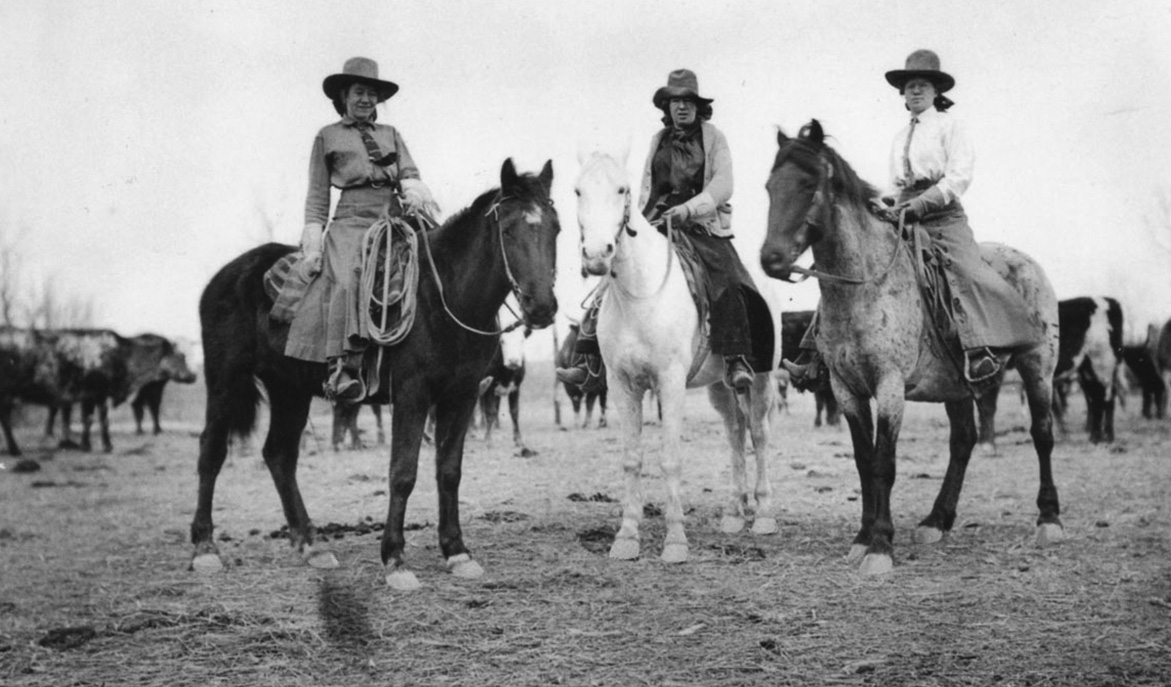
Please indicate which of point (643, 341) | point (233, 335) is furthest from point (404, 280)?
point (233, 335)

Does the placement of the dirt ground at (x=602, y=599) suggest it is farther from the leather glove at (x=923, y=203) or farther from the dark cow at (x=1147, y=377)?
the dark cow at (x=1147, y=377)

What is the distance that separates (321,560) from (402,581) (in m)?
1.20

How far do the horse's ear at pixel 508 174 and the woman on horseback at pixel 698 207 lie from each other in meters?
1.45

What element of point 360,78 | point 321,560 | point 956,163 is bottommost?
point 321,560

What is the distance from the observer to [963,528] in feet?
25.0

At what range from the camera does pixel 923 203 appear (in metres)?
6.51

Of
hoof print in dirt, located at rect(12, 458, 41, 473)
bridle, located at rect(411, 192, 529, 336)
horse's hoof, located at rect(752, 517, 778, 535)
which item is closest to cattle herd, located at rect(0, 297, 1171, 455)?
hoof print in dirt, located at rect(12, 458, 41, 473)

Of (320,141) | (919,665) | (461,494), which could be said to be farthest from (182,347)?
(919,665)

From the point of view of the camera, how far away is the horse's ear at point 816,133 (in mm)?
6008

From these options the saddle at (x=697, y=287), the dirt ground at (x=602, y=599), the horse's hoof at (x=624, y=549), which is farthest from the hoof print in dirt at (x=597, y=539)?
the saddle at (x=697, y=287)

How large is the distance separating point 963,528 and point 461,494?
525 centimetres

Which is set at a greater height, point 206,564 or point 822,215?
point 822,215

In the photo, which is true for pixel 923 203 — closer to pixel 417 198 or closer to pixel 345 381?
pixel 417 198

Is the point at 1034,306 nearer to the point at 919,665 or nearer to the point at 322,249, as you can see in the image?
the point at 919,665
